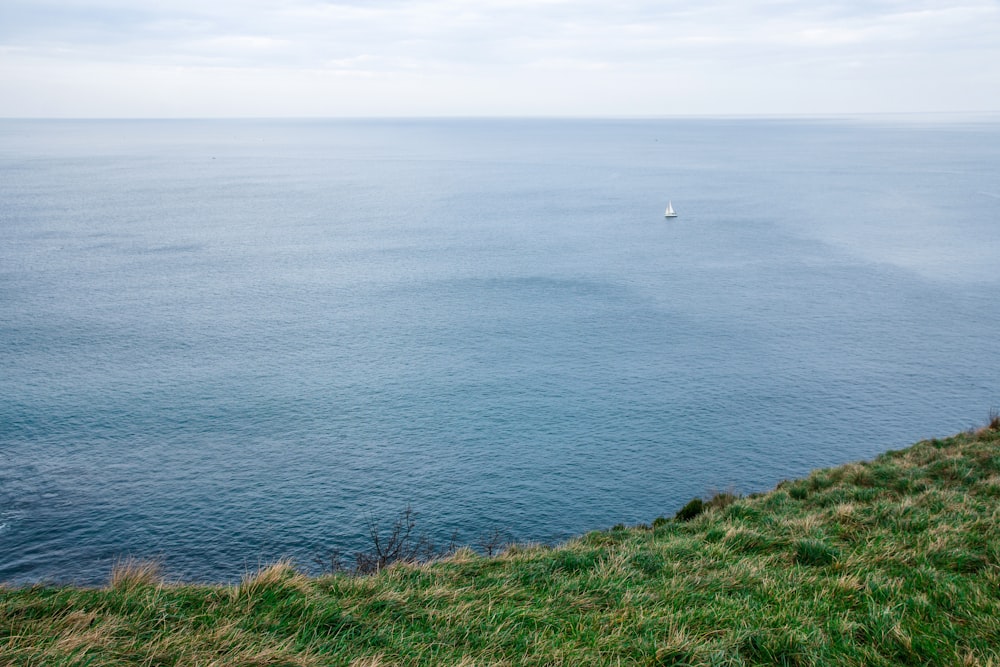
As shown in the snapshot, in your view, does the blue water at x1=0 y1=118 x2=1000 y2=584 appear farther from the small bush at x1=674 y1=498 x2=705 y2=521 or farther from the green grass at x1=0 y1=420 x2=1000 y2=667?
the green grass at x1=0 y1=420 x2=1000 y2=667

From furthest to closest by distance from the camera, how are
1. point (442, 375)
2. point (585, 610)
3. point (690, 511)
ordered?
point (442, 375), point (690, 511), point (585, 610)

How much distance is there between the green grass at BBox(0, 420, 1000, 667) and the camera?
9.02 metres

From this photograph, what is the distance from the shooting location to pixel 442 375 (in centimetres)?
8412

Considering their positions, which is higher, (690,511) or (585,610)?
(585,610)

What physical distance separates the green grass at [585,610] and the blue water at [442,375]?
3436cm

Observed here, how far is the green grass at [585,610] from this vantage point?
9.02m

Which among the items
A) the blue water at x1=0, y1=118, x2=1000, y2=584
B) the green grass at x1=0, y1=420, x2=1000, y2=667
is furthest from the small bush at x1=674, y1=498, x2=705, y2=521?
the blue water at x1=0, y1=118, x2=1000, y2=584

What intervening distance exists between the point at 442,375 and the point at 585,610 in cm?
7356

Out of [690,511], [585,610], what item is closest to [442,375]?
[690,511]

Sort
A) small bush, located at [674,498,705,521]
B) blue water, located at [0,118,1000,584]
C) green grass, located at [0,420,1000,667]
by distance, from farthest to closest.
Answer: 1. blue water, located at [0,118,1000,584]
2. small bush, located at [674,498,705,521]
3. green grass, located at [0,420,1000,667]

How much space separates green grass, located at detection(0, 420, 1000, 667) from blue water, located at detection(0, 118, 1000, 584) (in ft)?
113

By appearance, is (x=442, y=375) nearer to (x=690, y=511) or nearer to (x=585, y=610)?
(x=690, y=511)

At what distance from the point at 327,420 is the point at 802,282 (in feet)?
252

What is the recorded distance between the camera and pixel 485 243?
143m
